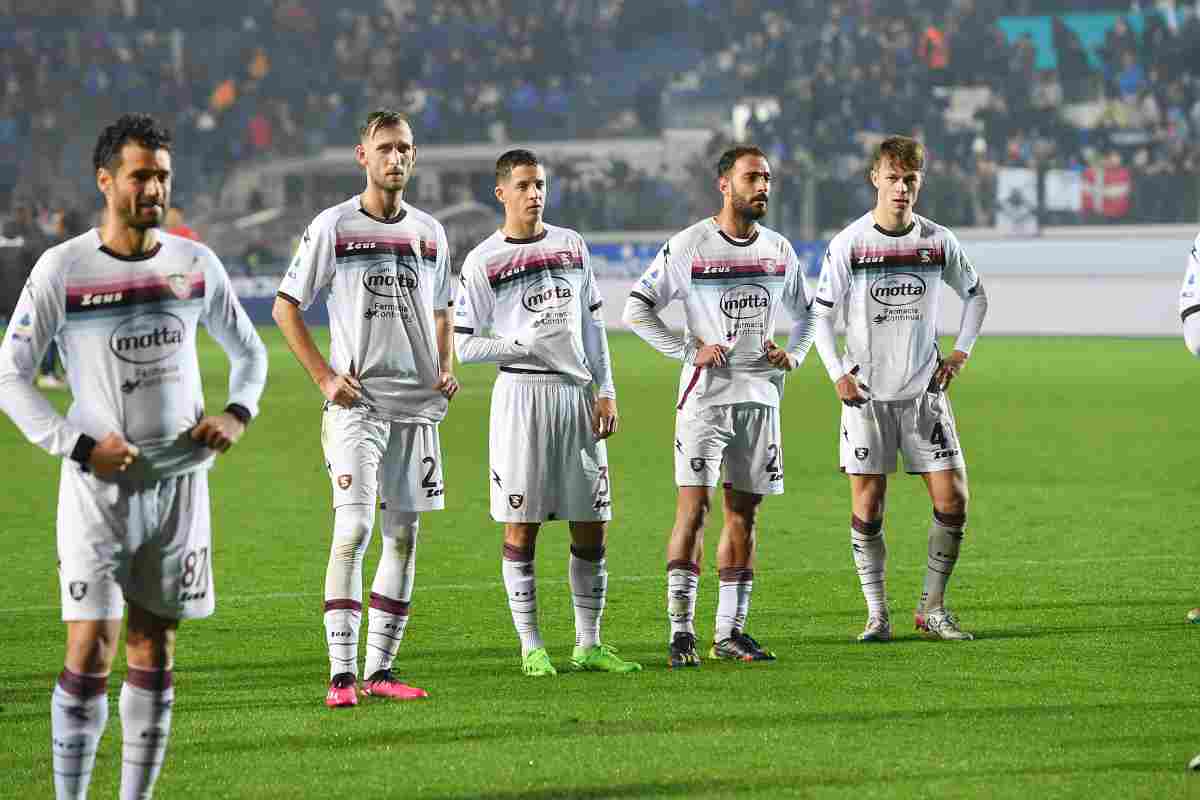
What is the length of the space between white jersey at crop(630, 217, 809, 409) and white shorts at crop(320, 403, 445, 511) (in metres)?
1.21

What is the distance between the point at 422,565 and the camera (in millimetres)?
9203

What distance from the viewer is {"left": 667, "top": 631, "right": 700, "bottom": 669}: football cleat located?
6.64 metres

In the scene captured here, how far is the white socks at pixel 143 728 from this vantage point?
434cm

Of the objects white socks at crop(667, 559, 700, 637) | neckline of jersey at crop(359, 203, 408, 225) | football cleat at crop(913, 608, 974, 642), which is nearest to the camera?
neckline of jersey at crop(359, 203, 408, 225)

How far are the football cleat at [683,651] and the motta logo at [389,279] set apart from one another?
166 cm

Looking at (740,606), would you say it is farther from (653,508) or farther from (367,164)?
(653,508)

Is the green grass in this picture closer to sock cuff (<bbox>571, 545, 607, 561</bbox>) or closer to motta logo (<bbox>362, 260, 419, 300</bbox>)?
sock cuff (<bbox>571, 545, 607, 561</bbox>)

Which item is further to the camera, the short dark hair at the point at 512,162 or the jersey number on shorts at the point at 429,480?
the short dark hair at the point at 512,162

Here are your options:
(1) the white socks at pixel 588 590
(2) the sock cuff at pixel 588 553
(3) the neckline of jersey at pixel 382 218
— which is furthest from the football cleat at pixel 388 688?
(3) the neckline of jersey at pixel 382 218

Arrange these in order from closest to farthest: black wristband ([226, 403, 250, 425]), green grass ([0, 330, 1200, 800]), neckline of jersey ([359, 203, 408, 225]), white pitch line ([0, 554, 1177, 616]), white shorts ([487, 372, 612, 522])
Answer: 1. black wristband ([226, 403, 250, 425])
2. green grass ([0, 330, 1200, 800])
3. neckline of jersey ([359, 203, 408, 225])
4. white shorts ([487, 372, 612, 522])
5. white pitch line ([0, 554, 1177, 616])

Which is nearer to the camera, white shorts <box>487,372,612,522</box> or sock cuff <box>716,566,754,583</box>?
white shorts <box>487,372,612,522</box>

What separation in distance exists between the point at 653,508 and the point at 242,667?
499 cm

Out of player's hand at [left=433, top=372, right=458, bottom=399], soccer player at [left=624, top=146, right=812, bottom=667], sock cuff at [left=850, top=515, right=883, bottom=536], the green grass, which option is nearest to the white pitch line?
the green grass

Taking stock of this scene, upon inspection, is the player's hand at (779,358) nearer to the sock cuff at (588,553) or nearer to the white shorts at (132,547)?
the sock cuff at (588,553)
